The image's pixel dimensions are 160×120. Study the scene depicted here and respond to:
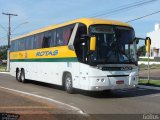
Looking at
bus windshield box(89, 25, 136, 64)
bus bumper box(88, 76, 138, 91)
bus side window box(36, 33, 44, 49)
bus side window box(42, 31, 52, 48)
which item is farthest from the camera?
bus side window box(36, 33, 44, 49)

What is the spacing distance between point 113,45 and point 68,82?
3116 millimetres

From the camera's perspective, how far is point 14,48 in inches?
1147

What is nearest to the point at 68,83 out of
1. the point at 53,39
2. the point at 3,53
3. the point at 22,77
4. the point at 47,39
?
the point at 53,39

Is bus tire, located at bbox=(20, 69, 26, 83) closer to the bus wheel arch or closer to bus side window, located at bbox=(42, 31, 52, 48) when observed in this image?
bus side window, located at bbox=(42, 31, 52, 48)

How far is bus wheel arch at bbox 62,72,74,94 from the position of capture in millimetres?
17922

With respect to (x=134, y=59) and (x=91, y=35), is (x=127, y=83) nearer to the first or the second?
(x=134, y=59)

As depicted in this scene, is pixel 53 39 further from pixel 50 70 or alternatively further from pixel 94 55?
pixel 94 55

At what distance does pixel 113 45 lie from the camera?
1639 cm

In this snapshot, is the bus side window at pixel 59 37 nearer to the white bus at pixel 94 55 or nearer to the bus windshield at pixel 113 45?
the white bus at pixel 94 55

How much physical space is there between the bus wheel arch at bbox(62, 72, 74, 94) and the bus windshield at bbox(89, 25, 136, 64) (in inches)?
94.8

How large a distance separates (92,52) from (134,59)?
2.16 metres

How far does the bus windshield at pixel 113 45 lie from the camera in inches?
632

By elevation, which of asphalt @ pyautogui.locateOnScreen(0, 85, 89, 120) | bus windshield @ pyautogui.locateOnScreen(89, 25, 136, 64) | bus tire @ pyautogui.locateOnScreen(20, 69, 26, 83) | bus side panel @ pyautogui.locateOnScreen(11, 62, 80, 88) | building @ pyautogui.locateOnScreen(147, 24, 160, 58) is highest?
building @ pyautogui.locateOnScreen(147, 24, 160, 58)

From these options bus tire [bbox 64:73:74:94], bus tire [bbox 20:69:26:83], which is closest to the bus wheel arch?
bus tire [bbox 64:73:74:94]
